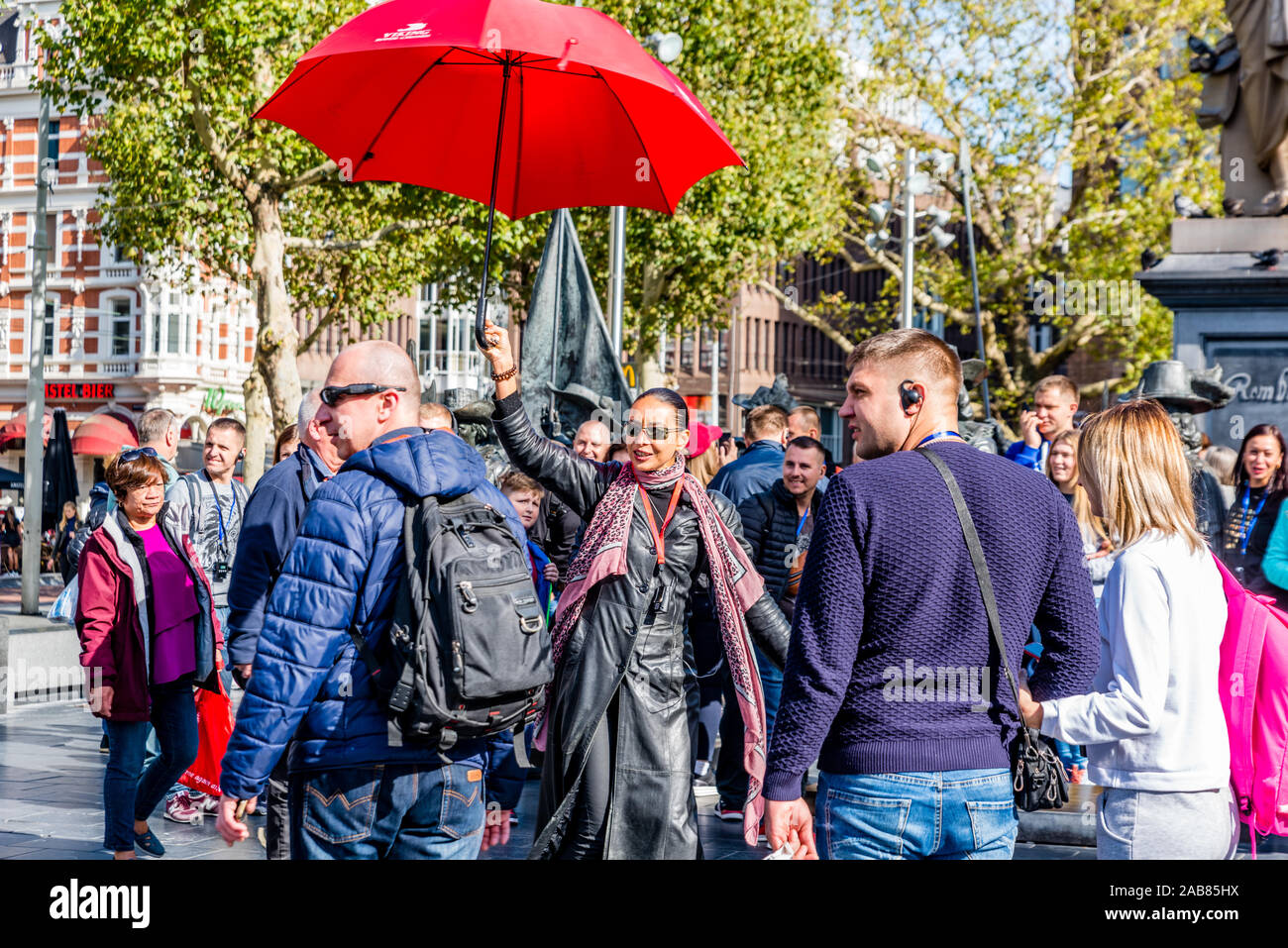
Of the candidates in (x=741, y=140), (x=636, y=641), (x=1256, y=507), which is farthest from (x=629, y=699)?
(x=741, y=140)

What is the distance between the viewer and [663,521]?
539 centimetres

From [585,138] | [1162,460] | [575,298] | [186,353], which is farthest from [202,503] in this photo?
[186,353]

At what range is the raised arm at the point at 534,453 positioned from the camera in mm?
4754

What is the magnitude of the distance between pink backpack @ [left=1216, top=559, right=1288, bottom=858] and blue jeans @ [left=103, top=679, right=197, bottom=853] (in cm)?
436

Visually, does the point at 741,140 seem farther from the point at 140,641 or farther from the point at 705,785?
the point at 140,641

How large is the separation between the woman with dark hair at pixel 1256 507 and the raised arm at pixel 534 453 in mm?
3866

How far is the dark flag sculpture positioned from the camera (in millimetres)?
8781

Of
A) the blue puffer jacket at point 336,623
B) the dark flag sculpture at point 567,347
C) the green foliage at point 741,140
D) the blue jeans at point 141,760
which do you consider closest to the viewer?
the blue puffer jacket at point 336,623

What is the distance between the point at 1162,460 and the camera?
3.85 metres

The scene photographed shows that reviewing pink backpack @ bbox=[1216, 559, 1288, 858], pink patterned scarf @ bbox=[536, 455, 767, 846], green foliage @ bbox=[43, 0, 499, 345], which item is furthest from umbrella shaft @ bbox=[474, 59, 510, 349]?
green foliage @ bbox=[43, 0, 499, 345]

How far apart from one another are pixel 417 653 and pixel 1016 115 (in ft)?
100

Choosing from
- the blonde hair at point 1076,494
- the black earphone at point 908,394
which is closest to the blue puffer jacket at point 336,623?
the black earphone at point 908,394

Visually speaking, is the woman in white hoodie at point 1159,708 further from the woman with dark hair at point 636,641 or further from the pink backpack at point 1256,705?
the woman with dark hair at point 636,641

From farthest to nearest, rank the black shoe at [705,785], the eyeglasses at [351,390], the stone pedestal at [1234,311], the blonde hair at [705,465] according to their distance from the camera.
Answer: the stone pedestal at [1234,311], the blonde hair at [705,465], the black shoe at [705,785], the eyeglasses at [351,390]
